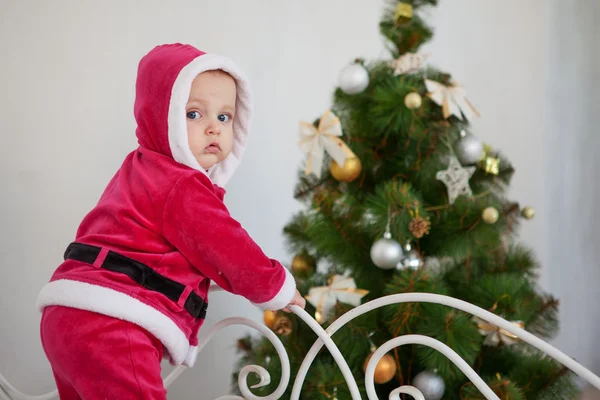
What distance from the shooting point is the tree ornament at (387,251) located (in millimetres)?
1281

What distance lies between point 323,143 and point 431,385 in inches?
22.3

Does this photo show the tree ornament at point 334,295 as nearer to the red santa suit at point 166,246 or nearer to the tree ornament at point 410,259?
the tree ornament at point 410,259

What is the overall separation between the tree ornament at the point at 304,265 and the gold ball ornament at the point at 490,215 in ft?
1.39

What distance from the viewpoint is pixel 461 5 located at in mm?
1929

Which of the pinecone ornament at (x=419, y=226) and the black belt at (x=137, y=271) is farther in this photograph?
the pinecone ornament at (x=419, y=226)

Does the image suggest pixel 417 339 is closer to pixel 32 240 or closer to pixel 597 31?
pixel 32 240

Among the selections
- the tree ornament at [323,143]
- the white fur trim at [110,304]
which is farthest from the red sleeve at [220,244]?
the tree ornament at [323,143]

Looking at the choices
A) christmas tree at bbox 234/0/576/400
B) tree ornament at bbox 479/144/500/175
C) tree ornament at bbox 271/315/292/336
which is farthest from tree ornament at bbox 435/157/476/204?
tree ornament at bbox 271/315/292/336

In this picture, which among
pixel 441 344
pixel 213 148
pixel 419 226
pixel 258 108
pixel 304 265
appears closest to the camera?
pixel 441 344

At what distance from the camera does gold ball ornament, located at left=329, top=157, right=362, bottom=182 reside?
1371 mm

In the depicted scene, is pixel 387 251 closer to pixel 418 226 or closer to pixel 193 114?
pixel 418 226

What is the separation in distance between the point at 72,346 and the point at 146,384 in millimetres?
126

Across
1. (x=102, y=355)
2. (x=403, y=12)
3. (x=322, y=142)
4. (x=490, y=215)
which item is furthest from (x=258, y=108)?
(x=102, y=355)

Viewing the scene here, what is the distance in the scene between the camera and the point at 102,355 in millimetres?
919
